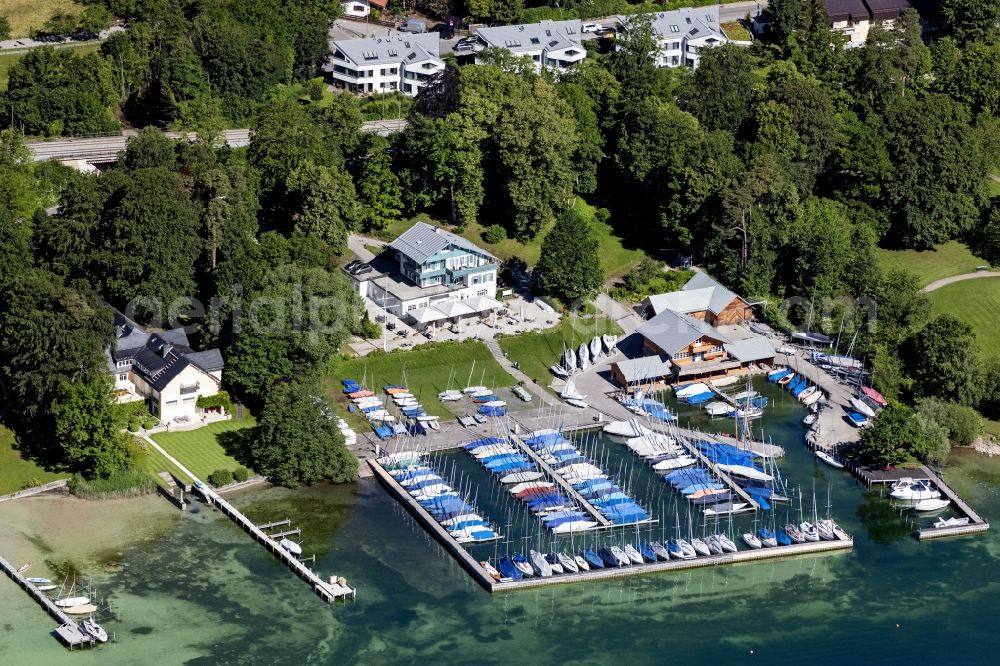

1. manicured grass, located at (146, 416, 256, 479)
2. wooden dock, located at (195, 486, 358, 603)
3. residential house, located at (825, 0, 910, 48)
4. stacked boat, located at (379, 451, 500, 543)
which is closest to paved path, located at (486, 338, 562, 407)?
stacked boat, located at (379, 451, 500, 543)

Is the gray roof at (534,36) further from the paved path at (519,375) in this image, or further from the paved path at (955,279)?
the paved path at (519,375)

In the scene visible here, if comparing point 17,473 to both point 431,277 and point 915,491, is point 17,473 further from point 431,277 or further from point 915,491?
point 915,491

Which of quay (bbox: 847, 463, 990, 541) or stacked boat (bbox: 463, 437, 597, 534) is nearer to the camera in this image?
stacked boat (bbox: 463, 437, 597, 534)

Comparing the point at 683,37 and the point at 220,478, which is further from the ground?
the point at 683,37

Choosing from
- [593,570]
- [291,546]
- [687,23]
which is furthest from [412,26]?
[593,570]

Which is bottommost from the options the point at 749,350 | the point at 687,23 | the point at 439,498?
the point at 439,498

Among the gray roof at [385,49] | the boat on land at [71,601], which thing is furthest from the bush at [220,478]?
the gray roof at [385,49]

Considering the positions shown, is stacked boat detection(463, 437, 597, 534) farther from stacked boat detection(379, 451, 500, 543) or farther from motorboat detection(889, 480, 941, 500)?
motorboat detection(889, 480, 941, 500)
